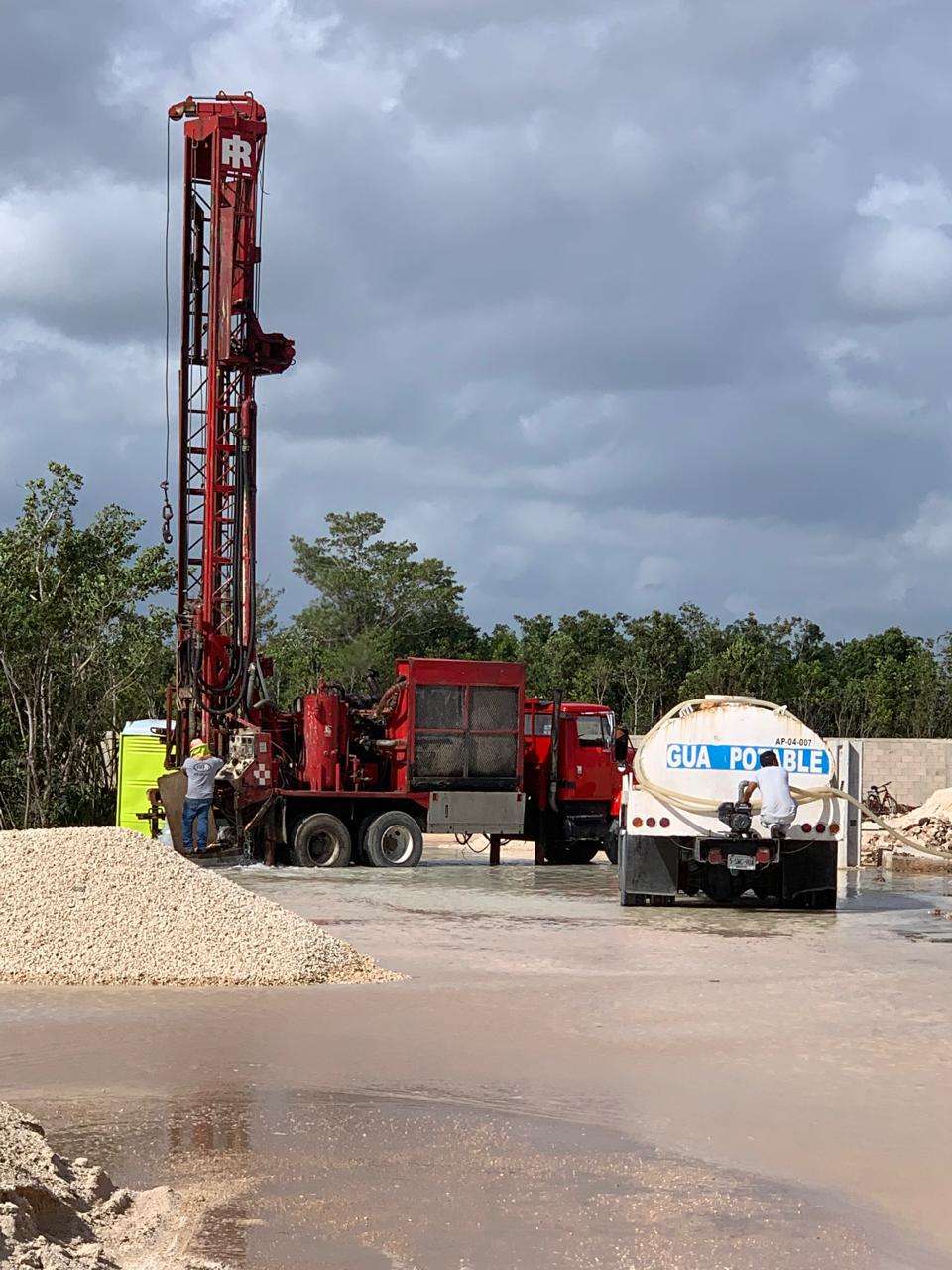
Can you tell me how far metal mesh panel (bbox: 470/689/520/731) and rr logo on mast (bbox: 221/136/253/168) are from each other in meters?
9.48

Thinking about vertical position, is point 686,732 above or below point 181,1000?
above

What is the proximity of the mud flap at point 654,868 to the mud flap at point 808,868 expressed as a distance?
124cm

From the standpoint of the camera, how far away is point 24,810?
27.4 meters

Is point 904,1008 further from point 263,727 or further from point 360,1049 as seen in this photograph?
point 263,727

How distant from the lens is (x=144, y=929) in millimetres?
12898

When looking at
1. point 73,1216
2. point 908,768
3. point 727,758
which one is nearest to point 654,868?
point 727,758

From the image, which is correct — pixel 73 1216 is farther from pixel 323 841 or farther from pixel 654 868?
pixel 323 841

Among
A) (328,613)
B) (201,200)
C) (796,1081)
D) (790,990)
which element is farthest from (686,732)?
(328,613)

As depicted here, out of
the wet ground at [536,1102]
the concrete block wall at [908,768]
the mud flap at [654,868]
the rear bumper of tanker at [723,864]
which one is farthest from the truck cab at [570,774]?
the concrete block wall at [908,768]

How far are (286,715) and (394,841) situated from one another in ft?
9.67

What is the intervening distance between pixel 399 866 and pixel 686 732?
8.00 m

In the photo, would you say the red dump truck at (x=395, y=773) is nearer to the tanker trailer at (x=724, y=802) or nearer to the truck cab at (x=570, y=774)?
the truck cab at (x=570, y=774)

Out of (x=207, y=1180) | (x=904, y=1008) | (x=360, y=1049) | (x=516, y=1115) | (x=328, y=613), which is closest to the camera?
(x=207, y=1180)

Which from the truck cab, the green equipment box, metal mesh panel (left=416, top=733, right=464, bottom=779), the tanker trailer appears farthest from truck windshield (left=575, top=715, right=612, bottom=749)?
the tanker trailer
